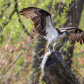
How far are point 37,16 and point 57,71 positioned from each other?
3.04ft

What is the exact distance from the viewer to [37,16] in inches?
81.0

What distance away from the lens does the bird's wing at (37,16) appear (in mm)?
1939

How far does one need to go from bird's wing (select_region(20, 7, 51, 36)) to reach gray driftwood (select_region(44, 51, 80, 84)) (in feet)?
1.74

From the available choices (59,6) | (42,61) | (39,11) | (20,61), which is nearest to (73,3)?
(59,6)

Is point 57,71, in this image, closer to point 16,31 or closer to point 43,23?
point 43,23

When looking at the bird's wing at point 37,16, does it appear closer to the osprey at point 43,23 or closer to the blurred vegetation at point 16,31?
the osprey at point 43,23

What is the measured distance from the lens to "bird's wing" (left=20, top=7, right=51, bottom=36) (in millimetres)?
1939

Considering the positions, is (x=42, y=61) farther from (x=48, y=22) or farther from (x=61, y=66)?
(x=48, y=22)

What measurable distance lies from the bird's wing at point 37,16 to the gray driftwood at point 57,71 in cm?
53

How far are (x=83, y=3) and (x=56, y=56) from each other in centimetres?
350

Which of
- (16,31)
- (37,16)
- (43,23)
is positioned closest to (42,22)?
(43,23)

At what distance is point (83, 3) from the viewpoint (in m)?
4.82

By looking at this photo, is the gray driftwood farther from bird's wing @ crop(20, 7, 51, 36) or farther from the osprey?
bird's wing @ crop(20, 7, 51, 36)

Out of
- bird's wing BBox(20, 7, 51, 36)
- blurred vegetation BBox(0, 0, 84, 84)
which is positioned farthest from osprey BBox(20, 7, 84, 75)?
blurred vegetation BBox(0, 0, 84, 84)
